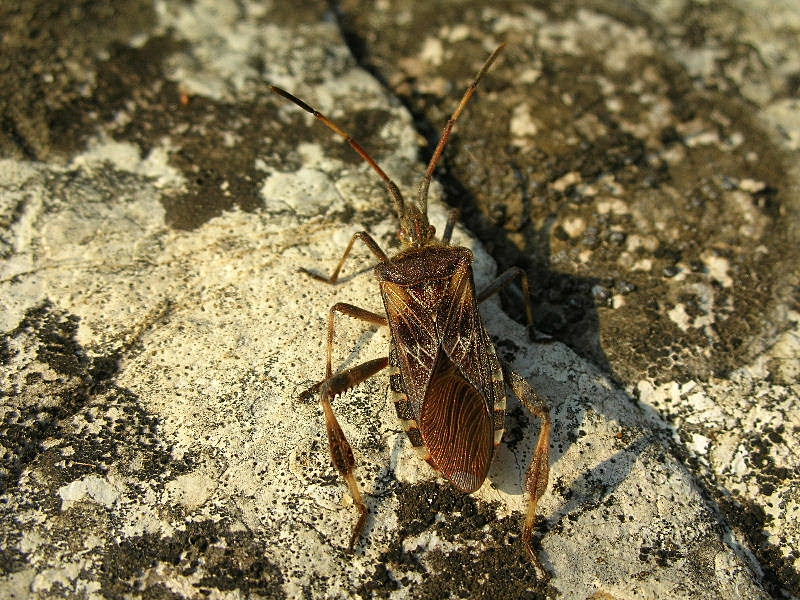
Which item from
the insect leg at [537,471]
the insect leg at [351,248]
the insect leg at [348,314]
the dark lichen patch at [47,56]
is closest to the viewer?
the insect leg at [537,471]

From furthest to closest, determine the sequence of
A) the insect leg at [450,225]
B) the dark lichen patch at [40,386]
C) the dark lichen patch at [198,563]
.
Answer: the insect leg at [450,225] < the dark lichen patch at [40,386] < the dark lichen patch at [198,563]

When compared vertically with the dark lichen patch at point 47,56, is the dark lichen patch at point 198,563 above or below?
below

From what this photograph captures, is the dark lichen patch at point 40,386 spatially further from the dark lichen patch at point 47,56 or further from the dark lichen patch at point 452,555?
the dark lichen patch at point 452,555

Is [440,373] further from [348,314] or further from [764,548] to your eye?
[764,548]

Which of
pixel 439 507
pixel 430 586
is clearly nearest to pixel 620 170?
pixel 439 507

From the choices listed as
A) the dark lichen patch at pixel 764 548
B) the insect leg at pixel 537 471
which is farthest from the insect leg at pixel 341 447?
the dark lichen patch at pixel 764 548

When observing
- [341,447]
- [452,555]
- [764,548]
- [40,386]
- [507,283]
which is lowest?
[40,386]

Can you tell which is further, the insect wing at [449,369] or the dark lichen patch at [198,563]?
the insect wing at [449,369]

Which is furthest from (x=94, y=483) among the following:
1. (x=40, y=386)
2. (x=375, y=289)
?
(x=375, y=289)
